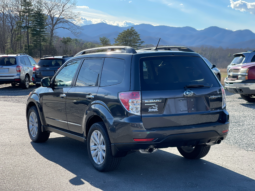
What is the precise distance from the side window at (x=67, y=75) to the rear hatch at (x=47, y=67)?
12.4 m

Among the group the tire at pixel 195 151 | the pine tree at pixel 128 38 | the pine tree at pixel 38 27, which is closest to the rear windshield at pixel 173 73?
the tire at pixel 195 151

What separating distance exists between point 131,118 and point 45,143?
3.26 meters

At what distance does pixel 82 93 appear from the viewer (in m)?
5.18

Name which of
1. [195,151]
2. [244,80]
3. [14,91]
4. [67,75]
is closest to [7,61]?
[14,91]

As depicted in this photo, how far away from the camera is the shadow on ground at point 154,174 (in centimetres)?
423

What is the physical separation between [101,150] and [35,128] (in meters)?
2.58

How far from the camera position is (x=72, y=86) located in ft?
18.3

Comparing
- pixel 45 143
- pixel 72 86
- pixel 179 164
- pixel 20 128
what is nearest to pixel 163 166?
pixel 179 164

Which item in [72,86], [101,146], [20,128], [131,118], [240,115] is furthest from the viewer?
[240,115]

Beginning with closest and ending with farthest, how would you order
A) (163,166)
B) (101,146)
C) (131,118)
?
(131,118), (101,146), (163,166)

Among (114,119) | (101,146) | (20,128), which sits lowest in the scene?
(20,128)

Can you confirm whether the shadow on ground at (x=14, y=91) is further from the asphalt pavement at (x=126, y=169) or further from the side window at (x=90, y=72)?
the side window at (x=90, y=72)

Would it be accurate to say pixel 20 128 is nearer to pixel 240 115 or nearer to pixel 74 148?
pixel 74 148

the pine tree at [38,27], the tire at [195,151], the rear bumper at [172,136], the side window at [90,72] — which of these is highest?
the pine tree at [38,27]
